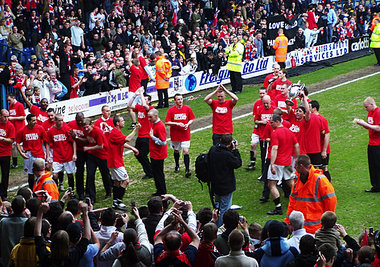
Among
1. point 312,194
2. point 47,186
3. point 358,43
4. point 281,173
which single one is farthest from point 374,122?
point 358,43

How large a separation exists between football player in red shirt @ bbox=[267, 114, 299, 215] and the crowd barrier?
10.1 meters

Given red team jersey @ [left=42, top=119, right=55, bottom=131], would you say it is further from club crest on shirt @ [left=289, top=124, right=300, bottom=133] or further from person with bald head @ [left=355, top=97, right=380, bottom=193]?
person with bald head @ [left=355, top=97, right=380, bottom=193]

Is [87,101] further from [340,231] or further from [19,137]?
[340,231]

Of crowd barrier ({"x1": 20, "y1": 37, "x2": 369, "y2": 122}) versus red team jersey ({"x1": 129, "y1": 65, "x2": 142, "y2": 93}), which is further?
crowd barrier ({"x1": 20, "y1": 37, "x2": 369, "y2": 122})

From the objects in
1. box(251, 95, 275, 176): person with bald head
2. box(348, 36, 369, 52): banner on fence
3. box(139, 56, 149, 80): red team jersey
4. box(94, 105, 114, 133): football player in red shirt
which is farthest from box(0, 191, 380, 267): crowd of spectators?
box(348, 36, 369, 52): banner on fence

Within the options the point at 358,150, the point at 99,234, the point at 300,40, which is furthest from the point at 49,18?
the point at 99,234

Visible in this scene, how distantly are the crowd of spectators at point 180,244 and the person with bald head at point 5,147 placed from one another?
19.9ft

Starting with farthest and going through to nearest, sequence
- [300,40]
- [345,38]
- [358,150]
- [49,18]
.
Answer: [345,38], [300,40], [49,18], [358,150]

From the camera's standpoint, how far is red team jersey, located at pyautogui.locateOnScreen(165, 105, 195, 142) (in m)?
15.4

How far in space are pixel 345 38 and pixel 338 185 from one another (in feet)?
71.4

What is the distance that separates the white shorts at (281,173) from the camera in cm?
1255

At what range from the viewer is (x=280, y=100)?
1544cm

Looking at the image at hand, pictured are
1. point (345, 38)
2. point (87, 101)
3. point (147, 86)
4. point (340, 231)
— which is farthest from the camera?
point (345, 38)

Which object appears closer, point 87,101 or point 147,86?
point 87,101
